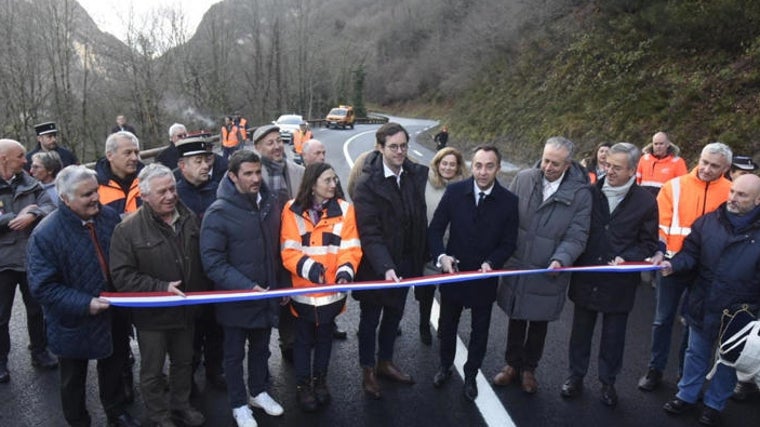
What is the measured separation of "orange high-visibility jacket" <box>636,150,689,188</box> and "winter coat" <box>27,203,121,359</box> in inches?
256

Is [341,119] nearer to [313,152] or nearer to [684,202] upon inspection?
[313,152]

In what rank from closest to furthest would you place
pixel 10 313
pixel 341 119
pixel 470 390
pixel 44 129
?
1. pixel 470 390
2. pixel 10 313
3. pixel 44 129
4. pixel 341 119

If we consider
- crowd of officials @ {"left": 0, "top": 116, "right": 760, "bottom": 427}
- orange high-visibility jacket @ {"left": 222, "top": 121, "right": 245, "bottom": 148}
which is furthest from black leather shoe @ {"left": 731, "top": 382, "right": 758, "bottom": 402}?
orange high-visibility jacket @ {"left": 222, "top": 121, "right": 245, "bottom": 148}

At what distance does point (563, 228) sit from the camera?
422 centimetres

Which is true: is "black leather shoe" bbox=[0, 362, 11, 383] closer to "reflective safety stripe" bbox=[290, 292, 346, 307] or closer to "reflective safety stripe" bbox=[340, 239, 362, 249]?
"reflective safety stripe" bbox=[290, 292, 346, 307]

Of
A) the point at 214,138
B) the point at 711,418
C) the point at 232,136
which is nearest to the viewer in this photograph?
the point at 711,418

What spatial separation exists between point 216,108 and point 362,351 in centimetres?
4748

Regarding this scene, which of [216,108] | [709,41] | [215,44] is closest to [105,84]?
[216,108]

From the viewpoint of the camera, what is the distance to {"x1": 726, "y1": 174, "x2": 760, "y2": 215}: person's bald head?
378 centimetres

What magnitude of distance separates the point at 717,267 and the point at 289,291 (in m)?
3.22

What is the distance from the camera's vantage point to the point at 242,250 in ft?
12.6

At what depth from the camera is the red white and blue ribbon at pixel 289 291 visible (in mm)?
3572

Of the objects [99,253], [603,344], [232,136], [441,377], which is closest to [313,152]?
[99,253]

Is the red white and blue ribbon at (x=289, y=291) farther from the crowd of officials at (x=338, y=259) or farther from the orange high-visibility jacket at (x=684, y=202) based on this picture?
the orange high-visibility jacket at (x=684, y=202)
